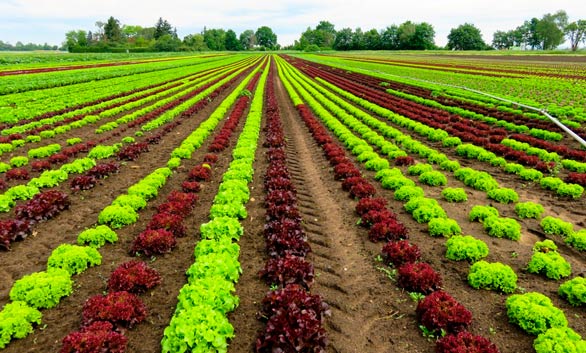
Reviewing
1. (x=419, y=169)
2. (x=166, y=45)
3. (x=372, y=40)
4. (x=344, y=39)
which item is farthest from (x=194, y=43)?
(x=419, y=169)

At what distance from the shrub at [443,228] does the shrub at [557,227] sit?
2.39 metres

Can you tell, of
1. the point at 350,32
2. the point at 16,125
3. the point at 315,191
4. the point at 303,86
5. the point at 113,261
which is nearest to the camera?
the point at 113,261

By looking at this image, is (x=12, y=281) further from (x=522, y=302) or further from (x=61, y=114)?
(x=61, y=114)

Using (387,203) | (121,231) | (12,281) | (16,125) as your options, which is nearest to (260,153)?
(387,203)

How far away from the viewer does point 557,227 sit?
10.0 m

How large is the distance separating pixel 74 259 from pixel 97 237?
1.10 meters

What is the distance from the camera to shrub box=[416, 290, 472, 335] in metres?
6.58

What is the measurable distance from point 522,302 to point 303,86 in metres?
40.4

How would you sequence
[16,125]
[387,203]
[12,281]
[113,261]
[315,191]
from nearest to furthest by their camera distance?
[12,281] < [113,261] < [387,203] < [315,191] < [16,125]

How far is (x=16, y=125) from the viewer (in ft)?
74.5

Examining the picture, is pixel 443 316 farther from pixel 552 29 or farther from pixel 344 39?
pixel 552 29

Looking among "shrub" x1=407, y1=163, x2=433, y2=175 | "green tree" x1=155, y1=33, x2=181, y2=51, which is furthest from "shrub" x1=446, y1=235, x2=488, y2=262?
"green tree" x1=155, y1=33, x2=181, y2=51

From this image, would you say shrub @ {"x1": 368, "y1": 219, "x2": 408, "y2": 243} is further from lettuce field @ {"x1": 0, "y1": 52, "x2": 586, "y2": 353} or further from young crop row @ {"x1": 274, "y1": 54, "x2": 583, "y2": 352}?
young crop row @ {"x1": 274, "y1": 54, "x2": 583, "y2": 352}

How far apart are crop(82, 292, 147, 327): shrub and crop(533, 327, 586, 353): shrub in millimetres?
7045
